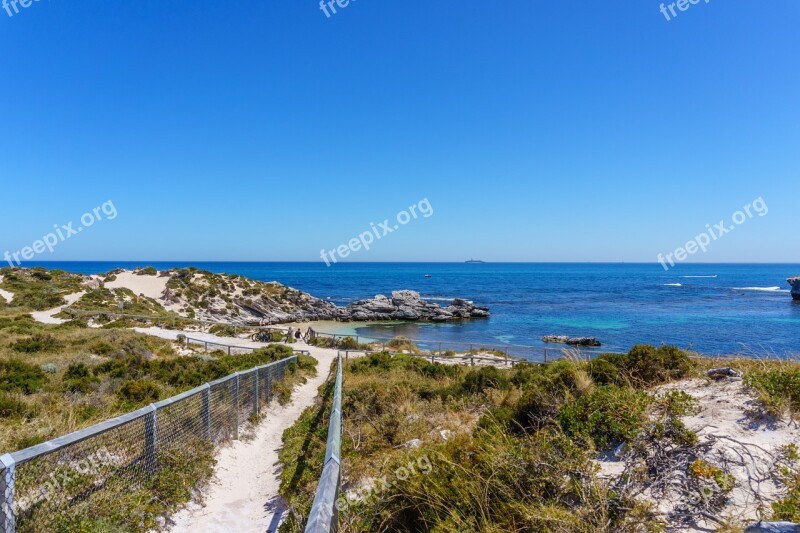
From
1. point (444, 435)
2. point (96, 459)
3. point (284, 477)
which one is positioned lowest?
point (284, 477)

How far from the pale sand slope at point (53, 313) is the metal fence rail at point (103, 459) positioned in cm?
3048

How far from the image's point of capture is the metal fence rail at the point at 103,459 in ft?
13.9

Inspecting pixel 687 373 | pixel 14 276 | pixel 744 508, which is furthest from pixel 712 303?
pixel 14 276

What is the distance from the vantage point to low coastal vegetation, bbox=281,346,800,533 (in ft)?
12.5

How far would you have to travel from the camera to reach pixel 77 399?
32.6 feet

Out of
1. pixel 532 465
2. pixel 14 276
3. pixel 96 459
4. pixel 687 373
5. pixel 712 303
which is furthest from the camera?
pixel 712 303

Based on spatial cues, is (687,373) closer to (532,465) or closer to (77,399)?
(532,465)

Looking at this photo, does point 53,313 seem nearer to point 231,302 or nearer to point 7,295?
point 7,295

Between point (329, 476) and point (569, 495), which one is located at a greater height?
point (329, 476)

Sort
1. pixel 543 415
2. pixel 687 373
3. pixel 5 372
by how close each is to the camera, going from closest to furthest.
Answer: pixel 543 415 → pixel 687 373 → pixel 5 372

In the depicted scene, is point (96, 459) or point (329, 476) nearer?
point (329, 476)

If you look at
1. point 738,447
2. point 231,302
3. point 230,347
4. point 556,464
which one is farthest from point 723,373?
point 231,302

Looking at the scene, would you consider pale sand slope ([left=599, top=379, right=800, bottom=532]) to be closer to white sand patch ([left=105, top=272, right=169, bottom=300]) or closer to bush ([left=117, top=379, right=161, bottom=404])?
bush ([left=117, top=379, right=161, bottom=404])

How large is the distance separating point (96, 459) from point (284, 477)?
268 cm
